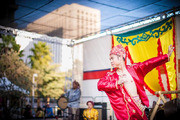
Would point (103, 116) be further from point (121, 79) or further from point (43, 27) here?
point (43, 27)

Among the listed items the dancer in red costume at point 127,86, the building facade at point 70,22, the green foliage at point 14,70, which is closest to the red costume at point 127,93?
the dancer in red costume at point 127,86

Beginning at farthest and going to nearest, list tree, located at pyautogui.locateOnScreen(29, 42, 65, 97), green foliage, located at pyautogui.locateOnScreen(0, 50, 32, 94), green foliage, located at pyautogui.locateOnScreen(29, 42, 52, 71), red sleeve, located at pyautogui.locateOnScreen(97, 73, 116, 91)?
green foliage, located at pyautogui.locateOnScreen(29, 42, 52, 71) → tree, located at pyautogui.locateOnScreen(29, 42, 65, 97) → green foliage, located at pyautogui.locateOnScreen(0, 50, 32, 94) → red sleeve, located at pyautogui.locateOnScreen(97, 73, 116, 91)

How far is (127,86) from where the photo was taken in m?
2.79

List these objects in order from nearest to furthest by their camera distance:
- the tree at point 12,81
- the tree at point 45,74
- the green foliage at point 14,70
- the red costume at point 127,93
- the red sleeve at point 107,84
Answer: the red costume at point 127,93, the red sleeve at point 107,84, the tree at point 12,81, the green foliage at point 14,70, the tree at point 45,74

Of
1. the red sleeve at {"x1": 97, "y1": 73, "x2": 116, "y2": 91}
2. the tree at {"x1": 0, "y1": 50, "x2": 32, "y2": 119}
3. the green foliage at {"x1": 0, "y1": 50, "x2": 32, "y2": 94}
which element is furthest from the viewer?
the green foliage at {"x1": 0, "y1": 50, "x2": 32, "y2": 94}

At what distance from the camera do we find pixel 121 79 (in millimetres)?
2809

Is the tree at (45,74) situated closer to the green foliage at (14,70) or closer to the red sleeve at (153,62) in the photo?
the green foliage at (14,70)

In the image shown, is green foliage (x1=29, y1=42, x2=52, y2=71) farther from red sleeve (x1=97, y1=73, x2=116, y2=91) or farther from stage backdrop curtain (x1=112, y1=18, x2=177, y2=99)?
red sleeve (x1=97, y1=73, x2=116, y2=91)

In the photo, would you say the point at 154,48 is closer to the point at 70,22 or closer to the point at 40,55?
the point at 70,22

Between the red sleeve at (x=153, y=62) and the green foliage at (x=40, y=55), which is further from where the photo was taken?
the green foliage at (x=40, y=55)

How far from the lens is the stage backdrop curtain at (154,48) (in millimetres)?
4691

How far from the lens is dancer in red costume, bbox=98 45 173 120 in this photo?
271 centimetres

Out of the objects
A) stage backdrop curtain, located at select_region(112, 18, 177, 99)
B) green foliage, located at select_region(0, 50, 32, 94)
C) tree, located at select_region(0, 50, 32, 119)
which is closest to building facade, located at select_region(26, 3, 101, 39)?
stage backdrop curtain, located at select_region(112, 18, 177, 99)

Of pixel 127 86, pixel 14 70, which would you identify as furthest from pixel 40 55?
pixel 127 86
